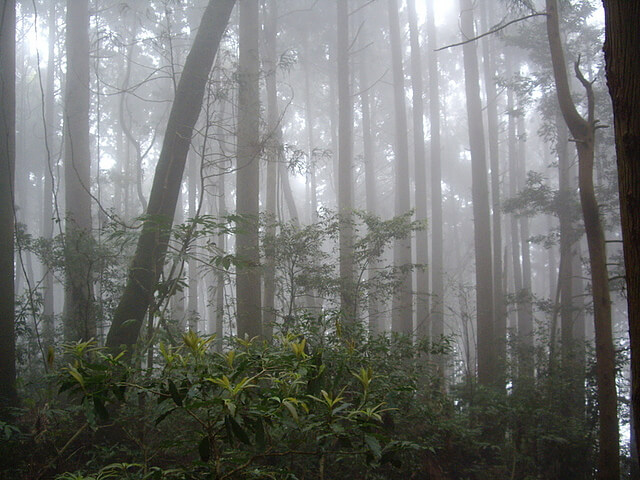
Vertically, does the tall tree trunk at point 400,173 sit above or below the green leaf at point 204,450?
above

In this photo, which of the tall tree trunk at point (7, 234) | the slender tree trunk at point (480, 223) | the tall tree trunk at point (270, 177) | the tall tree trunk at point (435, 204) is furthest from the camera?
the tall tree trunk at point (435, 204)

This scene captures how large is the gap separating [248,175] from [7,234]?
4325 mm

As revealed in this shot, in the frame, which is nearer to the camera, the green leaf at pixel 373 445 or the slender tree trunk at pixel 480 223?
the green leaf at pixel 373 445

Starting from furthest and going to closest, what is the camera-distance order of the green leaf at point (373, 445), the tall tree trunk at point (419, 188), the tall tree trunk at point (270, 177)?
1. the tall tree trunk at point (419, 188)
2. the tall tree trunk at point (270, 177)
3. the green leaf at point (373, 445)

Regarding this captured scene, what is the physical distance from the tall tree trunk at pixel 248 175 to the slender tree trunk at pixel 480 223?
15.0 feet

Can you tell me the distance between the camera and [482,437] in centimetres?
669

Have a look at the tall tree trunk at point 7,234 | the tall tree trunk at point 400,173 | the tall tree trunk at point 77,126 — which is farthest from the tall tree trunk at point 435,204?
the tall tree trunk at point 7,234

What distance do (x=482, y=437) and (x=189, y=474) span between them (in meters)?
5.62

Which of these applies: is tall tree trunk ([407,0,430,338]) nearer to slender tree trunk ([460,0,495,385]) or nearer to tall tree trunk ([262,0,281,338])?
slender tree trunk ([460,0,495,385])

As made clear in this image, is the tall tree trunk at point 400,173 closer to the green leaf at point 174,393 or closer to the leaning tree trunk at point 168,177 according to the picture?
the leaning tree trunk at point 168,177

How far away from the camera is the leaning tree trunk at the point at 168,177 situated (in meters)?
5.00

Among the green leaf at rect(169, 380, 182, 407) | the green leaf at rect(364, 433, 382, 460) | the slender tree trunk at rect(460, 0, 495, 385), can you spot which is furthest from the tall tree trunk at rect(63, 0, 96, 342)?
the slender tree trunk at rect(460, 0, 495, 385)

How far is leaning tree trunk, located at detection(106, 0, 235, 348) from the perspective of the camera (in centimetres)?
500

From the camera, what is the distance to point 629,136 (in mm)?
2082
